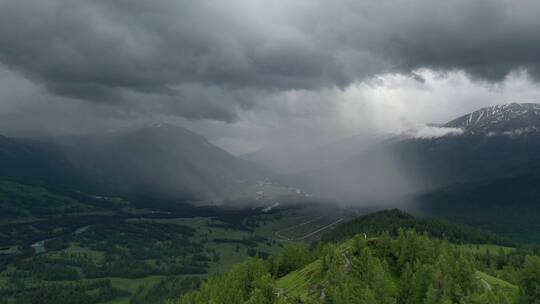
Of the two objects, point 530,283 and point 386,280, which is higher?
point 386,280

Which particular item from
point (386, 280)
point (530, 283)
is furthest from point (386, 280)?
point (530, 283)

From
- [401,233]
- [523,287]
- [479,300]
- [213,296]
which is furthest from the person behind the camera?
[213,296]

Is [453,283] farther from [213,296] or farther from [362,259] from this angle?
[213,296]

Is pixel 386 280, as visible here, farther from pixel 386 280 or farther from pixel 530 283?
pixel 530 283

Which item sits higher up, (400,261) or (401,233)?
(401,233)

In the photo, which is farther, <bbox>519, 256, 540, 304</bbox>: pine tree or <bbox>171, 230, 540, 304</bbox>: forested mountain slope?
<bbox>519, 256, 540, 304</bbox>: pine tree

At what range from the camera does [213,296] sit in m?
151

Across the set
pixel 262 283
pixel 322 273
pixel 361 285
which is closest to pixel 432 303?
pixel 361 285

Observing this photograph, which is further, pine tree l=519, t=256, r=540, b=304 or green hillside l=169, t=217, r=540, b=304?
pine tree l=519, t=256, r=540, b=304

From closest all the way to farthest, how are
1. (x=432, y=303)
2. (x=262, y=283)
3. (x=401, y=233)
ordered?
(x=432, y=303), (x=262, y=283), (x=401, y=233)

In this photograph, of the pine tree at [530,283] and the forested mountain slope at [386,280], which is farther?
the pine tree at [530,283]

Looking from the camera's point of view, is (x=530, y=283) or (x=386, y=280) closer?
(x=530, y=283)

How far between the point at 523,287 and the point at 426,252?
2669cm

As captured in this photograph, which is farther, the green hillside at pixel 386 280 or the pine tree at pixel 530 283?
the pine tree at pixel 530 283
